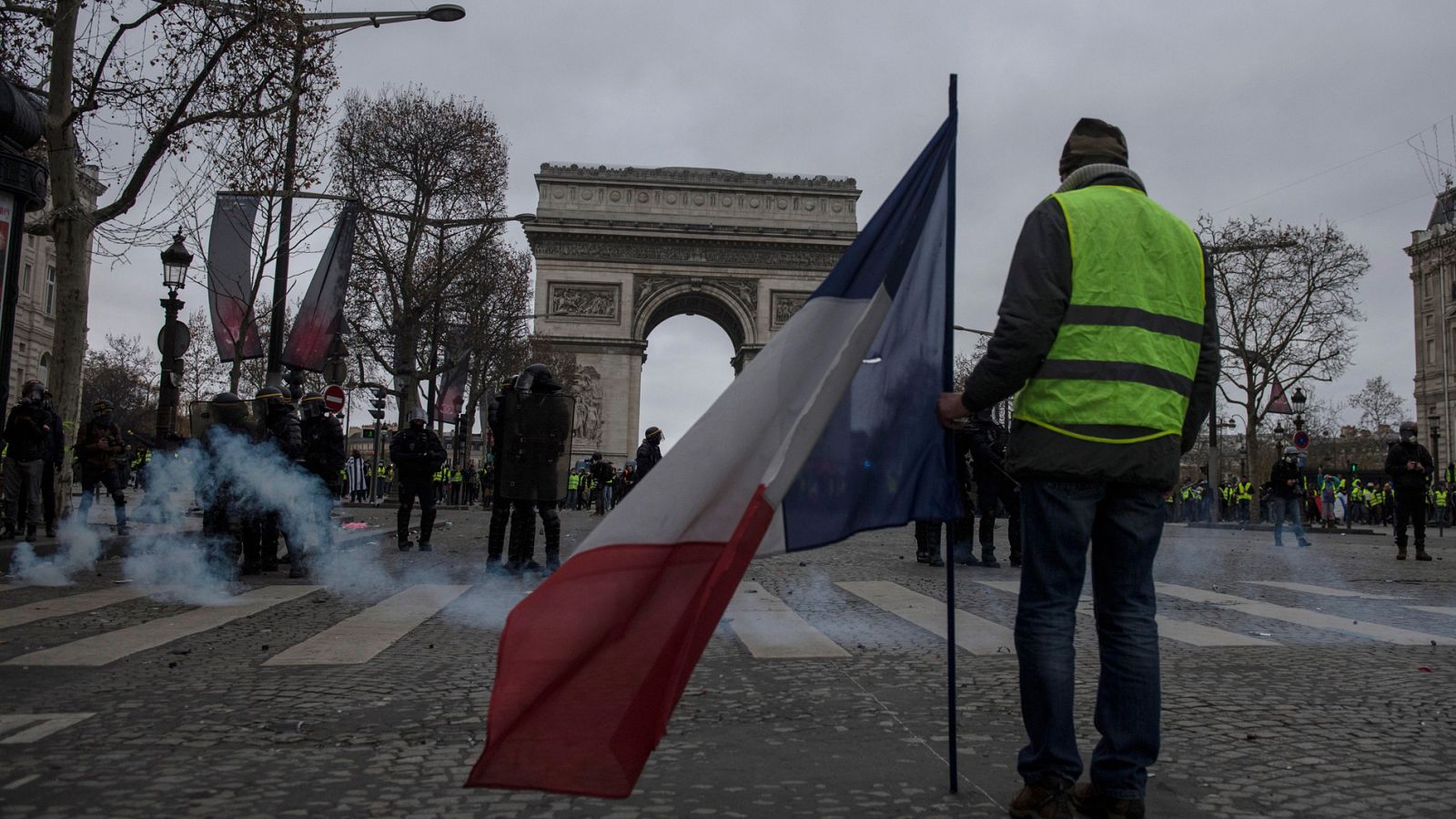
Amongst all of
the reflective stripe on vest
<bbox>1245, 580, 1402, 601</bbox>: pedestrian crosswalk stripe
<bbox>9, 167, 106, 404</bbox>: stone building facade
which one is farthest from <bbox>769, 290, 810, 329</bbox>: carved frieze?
the reflective stripe on vest

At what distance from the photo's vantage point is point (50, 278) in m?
50.9

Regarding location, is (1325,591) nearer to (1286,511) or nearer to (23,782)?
(23,782)

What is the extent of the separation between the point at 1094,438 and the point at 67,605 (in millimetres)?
6745

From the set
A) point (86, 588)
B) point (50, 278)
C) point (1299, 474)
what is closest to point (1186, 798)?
point (86, 588)

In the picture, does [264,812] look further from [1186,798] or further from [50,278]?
[50,278]

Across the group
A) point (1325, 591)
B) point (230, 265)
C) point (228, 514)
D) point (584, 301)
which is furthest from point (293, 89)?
point (584, 301)

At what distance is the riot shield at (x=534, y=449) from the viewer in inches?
369

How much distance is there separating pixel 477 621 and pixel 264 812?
12.4ft

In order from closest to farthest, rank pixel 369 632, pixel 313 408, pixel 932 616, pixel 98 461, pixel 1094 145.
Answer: pixel 1094 145
pixel 369 632
pixel 932 616
pixel 313 408
pixel 98 461

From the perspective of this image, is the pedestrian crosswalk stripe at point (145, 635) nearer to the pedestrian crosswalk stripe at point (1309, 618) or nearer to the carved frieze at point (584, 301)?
the pedestrian crosswalk stripe at point (1309, 618)

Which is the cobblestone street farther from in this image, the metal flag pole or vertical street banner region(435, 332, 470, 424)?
vertical street banner region(435, 332, 470, 424)

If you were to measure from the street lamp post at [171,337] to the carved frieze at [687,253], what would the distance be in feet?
115

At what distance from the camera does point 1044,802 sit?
2.74 meters

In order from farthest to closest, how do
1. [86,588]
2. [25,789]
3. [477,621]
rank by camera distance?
[86,588] → [477,621] → [25,789]
